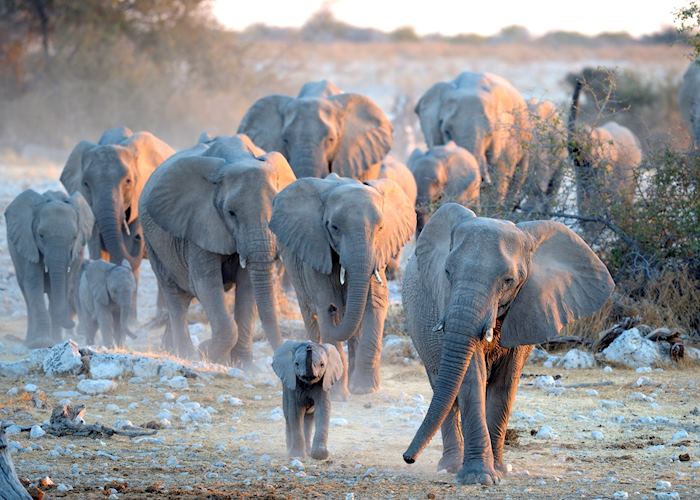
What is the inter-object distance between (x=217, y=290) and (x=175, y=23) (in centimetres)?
2508

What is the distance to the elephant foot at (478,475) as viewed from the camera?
6.92m

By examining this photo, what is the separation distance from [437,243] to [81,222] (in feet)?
Answer: 21.0

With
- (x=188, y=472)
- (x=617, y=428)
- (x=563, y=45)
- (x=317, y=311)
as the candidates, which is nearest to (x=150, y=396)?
(x=317, y=311)

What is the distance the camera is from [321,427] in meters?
7.83

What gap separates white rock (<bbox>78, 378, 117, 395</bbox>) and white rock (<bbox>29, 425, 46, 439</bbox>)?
1465 mm

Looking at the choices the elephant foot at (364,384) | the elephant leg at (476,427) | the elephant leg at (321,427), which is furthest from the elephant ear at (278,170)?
the elephant leg at (476,427)

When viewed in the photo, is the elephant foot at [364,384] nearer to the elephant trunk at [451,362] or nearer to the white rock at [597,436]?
the white rock at [597,436]

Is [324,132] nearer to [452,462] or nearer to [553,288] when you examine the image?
[452,462]

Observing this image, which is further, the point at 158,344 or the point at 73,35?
the point at 73,35

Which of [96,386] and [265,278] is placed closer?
[96,386]

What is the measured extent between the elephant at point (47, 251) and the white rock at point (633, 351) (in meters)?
4.96

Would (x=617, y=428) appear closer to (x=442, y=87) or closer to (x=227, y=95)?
(x=442, y=87)

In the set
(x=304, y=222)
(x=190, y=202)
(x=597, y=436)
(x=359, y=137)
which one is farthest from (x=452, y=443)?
(x=359, y=137)

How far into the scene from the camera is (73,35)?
1298 inches
